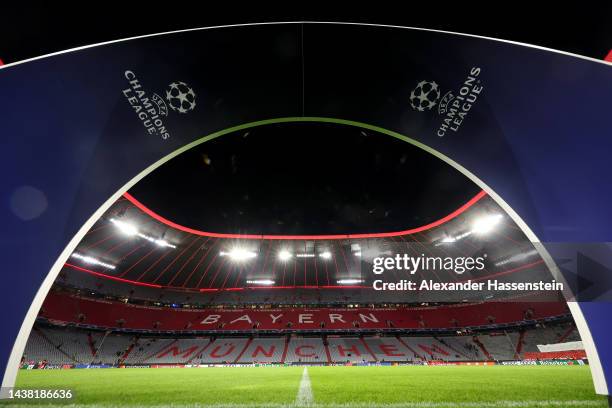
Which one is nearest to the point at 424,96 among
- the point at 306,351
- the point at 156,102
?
the point at 156,102

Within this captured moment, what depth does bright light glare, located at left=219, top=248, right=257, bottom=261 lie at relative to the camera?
3376 centimetres

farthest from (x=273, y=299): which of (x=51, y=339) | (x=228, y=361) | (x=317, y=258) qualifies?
(x=51, y=339)

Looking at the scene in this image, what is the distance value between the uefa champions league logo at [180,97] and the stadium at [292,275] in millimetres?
9710

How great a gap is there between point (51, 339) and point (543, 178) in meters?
35.4

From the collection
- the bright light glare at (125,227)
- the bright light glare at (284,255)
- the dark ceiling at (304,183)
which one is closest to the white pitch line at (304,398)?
the dark ceiling at (304,183)

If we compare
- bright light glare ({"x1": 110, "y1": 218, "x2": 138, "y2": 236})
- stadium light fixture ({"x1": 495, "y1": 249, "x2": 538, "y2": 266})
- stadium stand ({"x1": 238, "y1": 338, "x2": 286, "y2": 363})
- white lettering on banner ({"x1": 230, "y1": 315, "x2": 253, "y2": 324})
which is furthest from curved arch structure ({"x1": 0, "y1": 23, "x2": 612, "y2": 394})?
white lettering on banner ({"x1": 230, "y1": 315, "x2": 253, "y2": 324})

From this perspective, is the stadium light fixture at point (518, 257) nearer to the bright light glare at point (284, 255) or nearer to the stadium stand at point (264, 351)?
the bright light glare at point (284, 255)

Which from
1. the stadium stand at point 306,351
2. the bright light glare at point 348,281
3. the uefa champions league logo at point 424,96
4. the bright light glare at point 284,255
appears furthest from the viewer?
the bright light glare at point 348,281

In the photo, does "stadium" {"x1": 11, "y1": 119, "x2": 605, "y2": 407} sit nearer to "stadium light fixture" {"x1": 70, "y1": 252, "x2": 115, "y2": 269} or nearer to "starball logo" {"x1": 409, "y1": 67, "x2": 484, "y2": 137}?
"stadium light fixture" {"x1": 70, "y1": 252, "x2": 115, "y2": 269}

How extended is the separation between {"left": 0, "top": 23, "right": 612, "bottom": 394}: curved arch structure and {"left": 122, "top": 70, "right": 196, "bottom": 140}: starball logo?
0.02 meters

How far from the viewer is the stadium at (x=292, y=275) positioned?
59.0 ft

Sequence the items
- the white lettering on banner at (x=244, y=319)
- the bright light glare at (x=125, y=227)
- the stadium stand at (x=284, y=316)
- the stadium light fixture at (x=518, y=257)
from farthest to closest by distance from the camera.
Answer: the white lettering on banner at (x=244, y=319) → the stadium stand at (x=284, y=316) → the stadium light fixture at (x=518, y=257) → the bright light glare at (x=125, y=227)

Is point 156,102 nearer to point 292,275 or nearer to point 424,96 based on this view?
point 424,96

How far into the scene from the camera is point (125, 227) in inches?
1046
